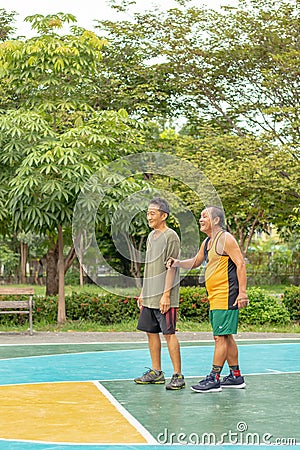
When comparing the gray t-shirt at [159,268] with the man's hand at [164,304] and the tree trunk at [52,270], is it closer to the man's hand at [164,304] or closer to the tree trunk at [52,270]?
the man's hand at [164,304]

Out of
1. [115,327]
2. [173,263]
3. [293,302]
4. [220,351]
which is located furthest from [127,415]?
[293,302]

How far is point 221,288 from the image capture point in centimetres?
842

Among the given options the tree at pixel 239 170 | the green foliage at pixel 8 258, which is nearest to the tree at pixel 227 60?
the tree at pixel 239 170

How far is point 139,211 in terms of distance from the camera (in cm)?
1573

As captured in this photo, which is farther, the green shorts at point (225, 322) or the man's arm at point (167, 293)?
the man's arm at point (167, 293)

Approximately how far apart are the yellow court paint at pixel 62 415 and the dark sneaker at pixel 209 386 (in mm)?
958

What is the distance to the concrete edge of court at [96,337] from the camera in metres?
14.4

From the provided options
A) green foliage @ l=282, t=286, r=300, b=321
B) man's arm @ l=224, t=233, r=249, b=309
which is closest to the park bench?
green foliage @ l=282, t=286, r=300, b=321

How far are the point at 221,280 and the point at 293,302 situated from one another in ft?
31.8

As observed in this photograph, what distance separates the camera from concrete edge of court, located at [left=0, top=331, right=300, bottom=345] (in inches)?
565

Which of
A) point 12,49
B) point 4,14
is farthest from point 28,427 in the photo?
point 4,14

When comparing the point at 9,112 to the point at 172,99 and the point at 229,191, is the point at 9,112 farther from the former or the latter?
the point at 172,99

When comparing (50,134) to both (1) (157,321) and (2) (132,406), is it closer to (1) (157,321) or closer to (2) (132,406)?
(1) (157,321)

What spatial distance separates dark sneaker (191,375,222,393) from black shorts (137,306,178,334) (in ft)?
2.04
